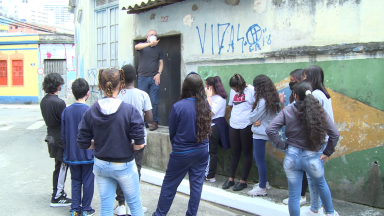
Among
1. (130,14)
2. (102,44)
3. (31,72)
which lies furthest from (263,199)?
(31,72)

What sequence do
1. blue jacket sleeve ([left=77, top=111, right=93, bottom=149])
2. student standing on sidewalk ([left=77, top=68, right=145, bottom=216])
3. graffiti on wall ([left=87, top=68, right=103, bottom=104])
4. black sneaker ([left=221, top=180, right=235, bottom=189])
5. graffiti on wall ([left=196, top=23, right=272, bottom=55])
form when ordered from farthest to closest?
1. graffiti on wall ([left=87, top=68, right=103, bottom=104])
2. graffiti on wall ([left=196, top=23, right=272, bottom=55])
3. black sneaker ([left=221, top=180, right=235, bottom=189])
4. blue jacket sleeve ([left=77, top=111, right=93, bottom=149])
5. student standing on sidewalk ([left=77, top=68, right=145, bottom=216])

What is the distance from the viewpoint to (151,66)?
661cm

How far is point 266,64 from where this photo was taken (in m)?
5.11

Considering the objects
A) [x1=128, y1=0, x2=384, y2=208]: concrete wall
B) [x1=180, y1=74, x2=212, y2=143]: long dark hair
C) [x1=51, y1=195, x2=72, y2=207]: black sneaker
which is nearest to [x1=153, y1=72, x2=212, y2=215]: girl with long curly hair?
[x1=180, y1=74, x2=212, y2=143]: long dark hair

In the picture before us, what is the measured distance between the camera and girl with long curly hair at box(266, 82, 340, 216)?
332 cm

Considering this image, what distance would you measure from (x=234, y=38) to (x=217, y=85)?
0.86 metres

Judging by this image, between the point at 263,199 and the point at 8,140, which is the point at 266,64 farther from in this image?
the point at 8,140

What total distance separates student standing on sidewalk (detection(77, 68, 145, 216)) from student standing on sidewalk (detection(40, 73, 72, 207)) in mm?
1345

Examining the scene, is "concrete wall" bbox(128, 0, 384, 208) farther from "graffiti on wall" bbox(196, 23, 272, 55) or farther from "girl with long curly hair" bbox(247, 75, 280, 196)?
"girl with long curly hair" bbox(247, 75, 280, 196)

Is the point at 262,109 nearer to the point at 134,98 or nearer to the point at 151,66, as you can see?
the point at 134,98

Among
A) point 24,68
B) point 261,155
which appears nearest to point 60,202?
point 261,155

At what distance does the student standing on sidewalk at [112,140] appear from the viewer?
10.0 feet

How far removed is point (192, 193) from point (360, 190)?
2180 mm

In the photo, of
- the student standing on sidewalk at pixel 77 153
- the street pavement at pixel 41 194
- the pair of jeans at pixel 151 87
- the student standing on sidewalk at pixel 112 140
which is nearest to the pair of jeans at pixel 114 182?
the student standing on sidewalk at pixel 112 140
